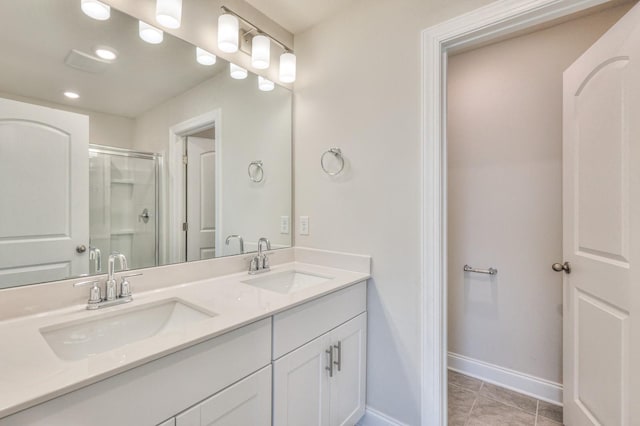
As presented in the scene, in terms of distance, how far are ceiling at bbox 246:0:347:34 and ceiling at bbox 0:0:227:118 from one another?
554mm

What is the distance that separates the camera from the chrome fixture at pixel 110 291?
3.42 feet

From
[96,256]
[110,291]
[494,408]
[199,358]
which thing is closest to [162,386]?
[199,358]

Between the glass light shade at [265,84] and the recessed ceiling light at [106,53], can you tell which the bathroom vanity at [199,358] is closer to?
the recessed ceiling light at [106,53]

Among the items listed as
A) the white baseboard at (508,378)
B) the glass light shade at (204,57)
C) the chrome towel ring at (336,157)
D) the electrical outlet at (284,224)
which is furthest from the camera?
the electrical outlet at (284,224)

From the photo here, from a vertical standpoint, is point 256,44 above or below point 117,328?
above

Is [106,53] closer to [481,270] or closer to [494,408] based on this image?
[481,270]

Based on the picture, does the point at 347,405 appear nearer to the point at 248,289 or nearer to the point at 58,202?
the point at 248,289

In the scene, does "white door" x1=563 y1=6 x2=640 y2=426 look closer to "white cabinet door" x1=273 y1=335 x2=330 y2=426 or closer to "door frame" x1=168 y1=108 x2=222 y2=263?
"white cabinet door" x1=273 y1=335 x2=330 y2=426

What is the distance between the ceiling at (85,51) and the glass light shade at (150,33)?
2 centimetres

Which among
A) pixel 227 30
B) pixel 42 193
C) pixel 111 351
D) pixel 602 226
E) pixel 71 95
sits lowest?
pixel 111 351

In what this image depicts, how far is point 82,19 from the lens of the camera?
3.62 ft

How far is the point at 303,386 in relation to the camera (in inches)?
46.1

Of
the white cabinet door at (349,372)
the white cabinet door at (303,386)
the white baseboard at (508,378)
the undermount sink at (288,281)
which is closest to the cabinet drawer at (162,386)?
the white cabinet door at (303,386)

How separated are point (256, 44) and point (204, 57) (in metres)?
0.30
